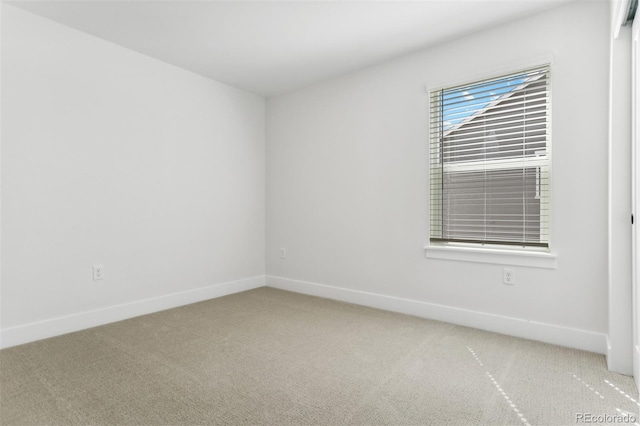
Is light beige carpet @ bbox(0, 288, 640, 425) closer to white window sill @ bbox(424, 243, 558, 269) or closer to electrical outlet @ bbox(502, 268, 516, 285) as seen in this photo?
electrical outlet @ bbox(502, 268, 516, 285)

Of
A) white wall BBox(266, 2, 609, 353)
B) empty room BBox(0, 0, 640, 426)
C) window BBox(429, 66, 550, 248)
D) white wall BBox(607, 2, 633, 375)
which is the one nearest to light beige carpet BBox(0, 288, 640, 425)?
empty room BBox(0, 0, 640, 426)

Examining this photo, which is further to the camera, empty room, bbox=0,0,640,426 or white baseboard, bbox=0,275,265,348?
white baseboard, bbox=0,275,265,348

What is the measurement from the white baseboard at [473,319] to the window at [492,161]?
0.59 meters

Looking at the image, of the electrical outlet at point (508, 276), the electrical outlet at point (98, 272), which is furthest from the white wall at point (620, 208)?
the electrical outlet at point (98, 272)

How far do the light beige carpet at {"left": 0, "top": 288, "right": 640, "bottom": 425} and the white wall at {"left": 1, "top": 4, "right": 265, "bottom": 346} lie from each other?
1.31 ft

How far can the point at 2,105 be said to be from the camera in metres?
2.44

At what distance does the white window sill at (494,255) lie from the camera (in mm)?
2506

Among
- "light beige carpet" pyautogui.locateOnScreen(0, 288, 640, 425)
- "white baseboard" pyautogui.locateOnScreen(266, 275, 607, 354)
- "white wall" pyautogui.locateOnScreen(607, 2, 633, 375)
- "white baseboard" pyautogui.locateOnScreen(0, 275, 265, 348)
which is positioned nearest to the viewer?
"light beige carpet" pyautogui.locateOnScreen(0, 288, 640, 425)

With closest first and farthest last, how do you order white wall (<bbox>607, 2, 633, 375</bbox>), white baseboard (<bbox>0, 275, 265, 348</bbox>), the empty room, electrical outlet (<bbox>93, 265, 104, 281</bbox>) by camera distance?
the empty room < white wall (<bbox>607, 2, 633, 375</bbox>) < white baseboard (<bbox>0, 275, 265, 348</bbox>) < electrical outlet (<bbox>93, 265, 104, 281</bbox>)

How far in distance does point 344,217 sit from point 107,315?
2358 mm

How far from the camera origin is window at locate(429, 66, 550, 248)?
8.45ft

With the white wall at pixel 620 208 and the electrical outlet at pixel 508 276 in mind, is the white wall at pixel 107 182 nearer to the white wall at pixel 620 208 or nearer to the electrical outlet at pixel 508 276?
the electrical outlet at pixel 508 276

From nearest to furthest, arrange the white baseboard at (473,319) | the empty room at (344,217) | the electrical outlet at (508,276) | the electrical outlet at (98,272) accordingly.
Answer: the empty room at (344,217) < the white baseboard at (473,319) < the electrical outlet at (508,276) < the electrical outlet at (98,272)

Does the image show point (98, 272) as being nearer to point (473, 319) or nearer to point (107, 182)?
point (107, 182)
